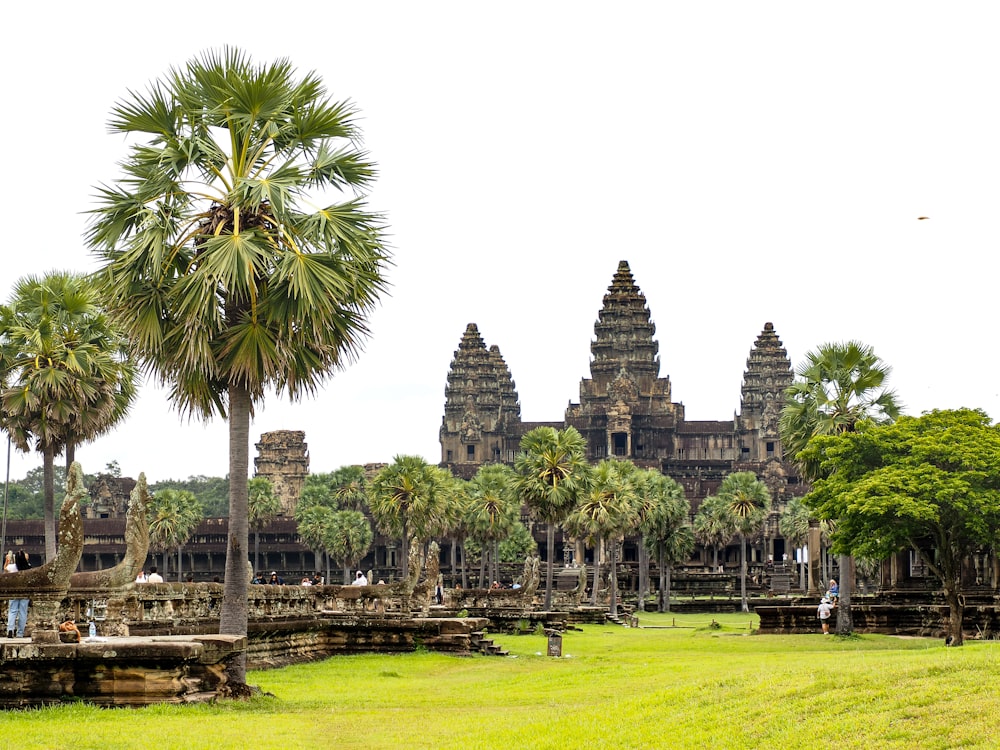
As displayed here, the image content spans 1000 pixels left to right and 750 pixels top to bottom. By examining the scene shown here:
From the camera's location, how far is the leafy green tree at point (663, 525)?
78625 millimetres

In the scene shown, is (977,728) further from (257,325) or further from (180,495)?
(180,495)

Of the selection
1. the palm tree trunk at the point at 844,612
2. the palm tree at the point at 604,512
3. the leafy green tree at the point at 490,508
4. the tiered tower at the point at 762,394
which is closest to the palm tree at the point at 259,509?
the leafy green tree at the point at 490,508

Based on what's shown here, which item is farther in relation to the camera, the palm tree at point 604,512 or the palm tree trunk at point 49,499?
the palm tree at point 604,512

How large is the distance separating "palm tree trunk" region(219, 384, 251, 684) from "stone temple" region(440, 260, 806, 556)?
4977 inches

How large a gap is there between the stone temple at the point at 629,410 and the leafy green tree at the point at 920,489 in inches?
4374

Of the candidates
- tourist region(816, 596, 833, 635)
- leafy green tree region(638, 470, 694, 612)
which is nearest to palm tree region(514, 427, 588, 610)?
tourist region(816, 596, 833, 635)

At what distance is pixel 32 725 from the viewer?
14.4m

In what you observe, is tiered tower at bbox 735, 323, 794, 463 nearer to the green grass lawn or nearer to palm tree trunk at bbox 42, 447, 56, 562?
palm tree trunk at bbox 42, 447, 56, 562

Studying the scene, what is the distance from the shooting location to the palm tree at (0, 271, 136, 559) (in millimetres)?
34219

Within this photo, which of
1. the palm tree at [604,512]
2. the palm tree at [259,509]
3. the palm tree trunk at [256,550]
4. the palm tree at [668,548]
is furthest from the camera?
the palm tree at [259,509]

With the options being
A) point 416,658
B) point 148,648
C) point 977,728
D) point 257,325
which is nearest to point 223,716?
point 148,648

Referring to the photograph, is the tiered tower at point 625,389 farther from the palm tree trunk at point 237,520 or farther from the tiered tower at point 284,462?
the palm tree trunk at point 237,520

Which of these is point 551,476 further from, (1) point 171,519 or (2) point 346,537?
(2) point 346,537

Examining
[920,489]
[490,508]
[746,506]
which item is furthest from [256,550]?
[920,489]
